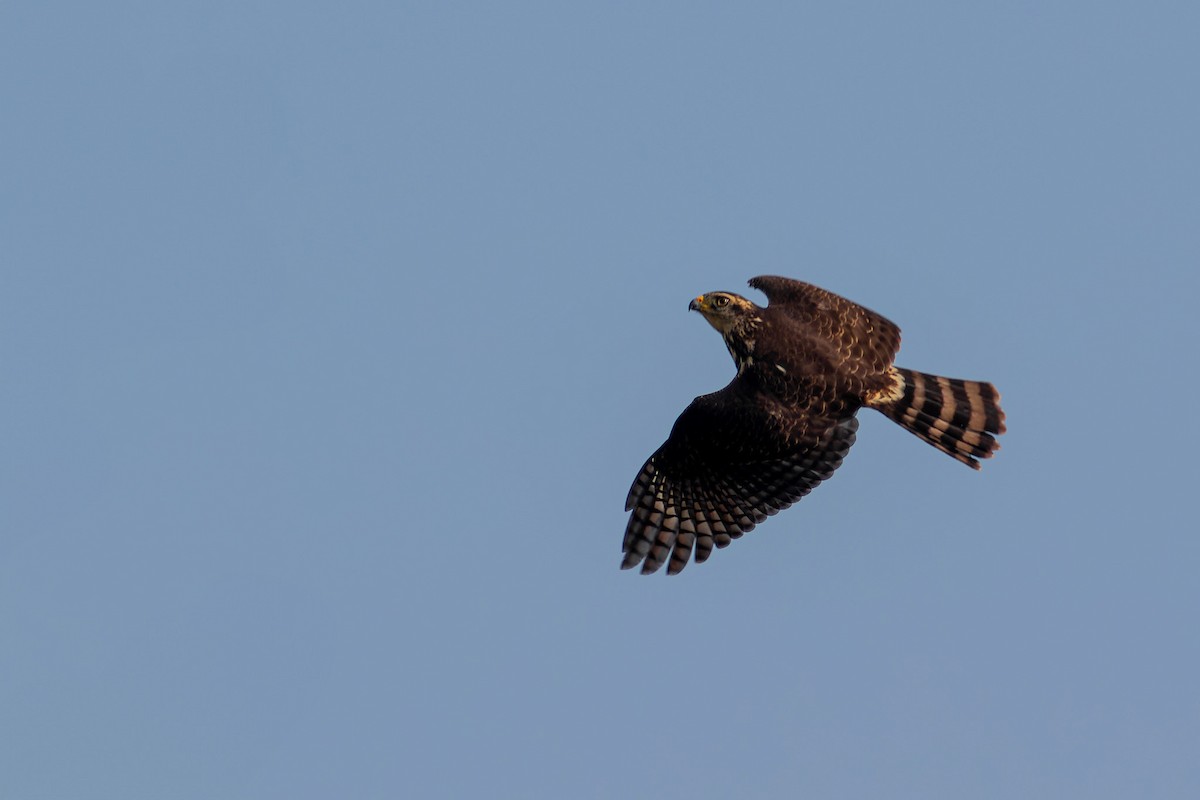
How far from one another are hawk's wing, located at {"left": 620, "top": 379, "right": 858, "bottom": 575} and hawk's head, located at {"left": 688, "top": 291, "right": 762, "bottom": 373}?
87cm

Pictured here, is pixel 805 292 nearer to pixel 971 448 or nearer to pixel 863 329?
pixel 863 329

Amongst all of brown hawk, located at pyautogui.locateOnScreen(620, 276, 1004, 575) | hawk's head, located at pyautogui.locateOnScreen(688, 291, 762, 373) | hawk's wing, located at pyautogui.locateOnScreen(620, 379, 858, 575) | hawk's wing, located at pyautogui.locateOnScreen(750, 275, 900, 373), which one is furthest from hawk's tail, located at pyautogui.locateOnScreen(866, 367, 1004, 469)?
hawk's head, located at pyautogui.locateOnScreen(688, 291, 762, 373)

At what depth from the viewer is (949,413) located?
19.2 meters

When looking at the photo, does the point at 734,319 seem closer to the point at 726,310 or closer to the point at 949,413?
the point at 726,310

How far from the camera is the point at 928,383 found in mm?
19203

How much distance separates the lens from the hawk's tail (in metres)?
19.1

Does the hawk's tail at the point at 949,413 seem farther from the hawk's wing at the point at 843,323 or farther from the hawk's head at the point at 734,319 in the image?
the hawk's head at the point at 734,319

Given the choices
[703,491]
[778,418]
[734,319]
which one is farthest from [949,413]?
[703,491]

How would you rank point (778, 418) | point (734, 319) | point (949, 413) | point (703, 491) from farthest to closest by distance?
point (703, 491) < point (949, 413) < point (734, 319) < point (778, 418)

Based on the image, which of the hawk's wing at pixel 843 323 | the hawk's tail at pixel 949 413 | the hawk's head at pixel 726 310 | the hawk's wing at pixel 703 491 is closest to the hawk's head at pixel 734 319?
the hawk's head at pixel 726 310

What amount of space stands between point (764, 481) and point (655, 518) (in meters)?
1.13

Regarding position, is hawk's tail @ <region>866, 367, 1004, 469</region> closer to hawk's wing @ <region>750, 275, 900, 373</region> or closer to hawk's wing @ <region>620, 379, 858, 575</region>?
hawk's wing @ <region>750, 275, 900, 373</region>

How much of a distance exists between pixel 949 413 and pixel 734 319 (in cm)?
225

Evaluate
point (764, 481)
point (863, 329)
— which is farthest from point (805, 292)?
point (764, 481)
